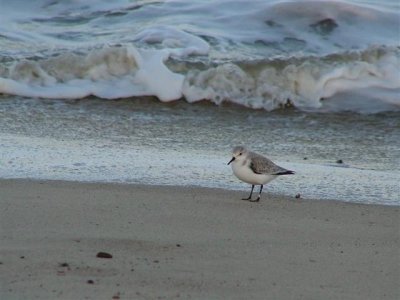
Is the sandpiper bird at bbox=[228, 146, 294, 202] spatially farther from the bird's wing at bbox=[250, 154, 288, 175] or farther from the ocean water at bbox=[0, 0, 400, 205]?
the ocean water at bbox=[0, 0, 400, 205]

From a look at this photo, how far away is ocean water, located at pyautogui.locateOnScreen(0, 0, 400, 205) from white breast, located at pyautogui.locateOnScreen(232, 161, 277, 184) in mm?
244

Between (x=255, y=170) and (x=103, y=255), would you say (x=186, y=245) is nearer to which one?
(x=103, y=255)

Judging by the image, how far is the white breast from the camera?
22.4 ft

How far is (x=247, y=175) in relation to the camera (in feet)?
22.4

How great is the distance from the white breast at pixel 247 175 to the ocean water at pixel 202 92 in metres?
0.24

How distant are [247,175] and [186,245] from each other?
5.20 feet

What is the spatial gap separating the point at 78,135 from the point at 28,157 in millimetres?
1255

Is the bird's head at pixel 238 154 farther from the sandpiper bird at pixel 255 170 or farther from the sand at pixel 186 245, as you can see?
the sand at pixel 186 245

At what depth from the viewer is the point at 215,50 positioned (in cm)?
1250

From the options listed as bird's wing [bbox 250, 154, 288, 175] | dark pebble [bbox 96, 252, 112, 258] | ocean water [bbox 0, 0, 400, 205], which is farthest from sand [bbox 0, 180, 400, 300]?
ocean water [bbox 0, 0, 400, 205]

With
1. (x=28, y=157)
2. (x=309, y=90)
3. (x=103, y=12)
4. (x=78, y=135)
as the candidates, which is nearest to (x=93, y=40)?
(x=103, y=12)

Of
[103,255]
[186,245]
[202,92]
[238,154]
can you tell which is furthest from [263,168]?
Result: [202,92]

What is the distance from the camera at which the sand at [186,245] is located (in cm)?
458

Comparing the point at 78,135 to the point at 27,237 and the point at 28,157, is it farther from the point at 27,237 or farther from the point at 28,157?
the point at 27,237
